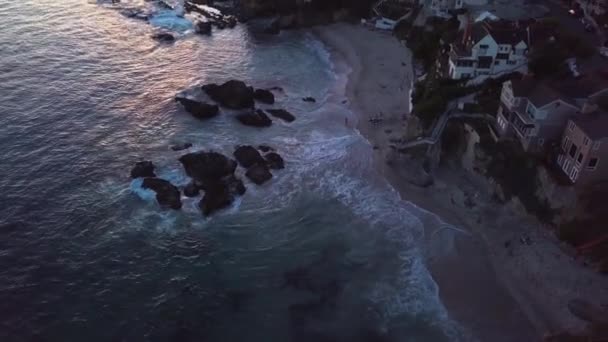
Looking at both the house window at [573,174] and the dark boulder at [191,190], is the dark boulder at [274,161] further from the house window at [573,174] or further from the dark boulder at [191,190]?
the house window at [573,174]

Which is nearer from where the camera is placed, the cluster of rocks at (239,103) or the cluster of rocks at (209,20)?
the cluster of rocks at (239,103)

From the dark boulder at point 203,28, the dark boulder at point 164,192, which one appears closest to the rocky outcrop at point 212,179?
the dark boulder at point 164,192

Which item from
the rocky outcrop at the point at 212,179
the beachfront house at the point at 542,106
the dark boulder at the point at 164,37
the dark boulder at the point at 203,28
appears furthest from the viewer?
the dark boulder at the point at 203,28

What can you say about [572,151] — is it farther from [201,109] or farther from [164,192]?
[201,109]

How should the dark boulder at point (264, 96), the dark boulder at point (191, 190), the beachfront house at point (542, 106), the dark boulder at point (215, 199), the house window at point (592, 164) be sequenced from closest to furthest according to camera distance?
the house window at point (592, 164)
the beachfront house at point (542, 106)
the dark boulder at point (215, 199)
the dark boulder at point (191, 190)
the dark boulder at point (264, 96)

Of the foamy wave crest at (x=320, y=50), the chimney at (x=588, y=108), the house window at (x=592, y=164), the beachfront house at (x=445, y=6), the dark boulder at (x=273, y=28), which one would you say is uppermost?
the chimney at (x=588, y=108)

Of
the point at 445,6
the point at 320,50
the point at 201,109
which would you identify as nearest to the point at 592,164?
the point at 201,109
